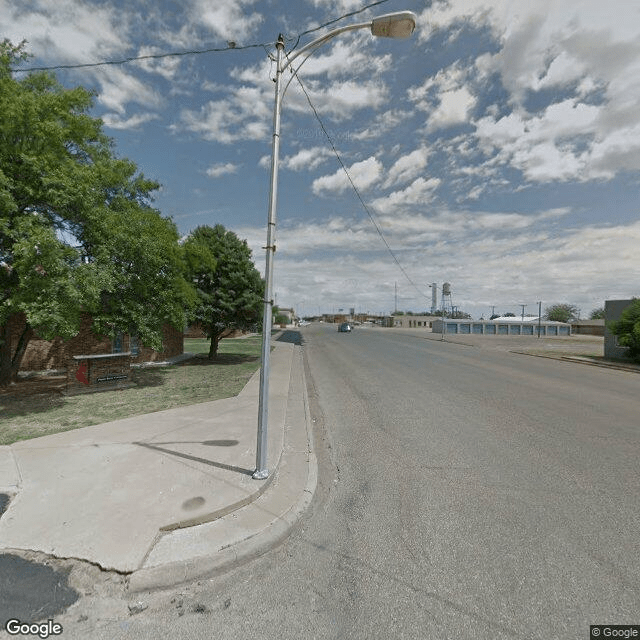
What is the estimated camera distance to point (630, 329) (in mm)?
16812

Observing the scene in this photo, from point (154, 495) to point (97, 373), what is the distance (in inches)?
284

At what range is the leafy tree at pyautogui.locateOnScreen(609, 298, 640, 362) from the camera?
16312 millimetres

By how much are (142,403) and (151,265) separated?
150 inches

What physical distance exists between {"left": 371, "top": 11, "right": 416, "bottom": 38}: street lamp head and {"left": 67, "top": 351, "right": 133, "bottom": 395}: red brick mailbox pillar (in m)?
9.72

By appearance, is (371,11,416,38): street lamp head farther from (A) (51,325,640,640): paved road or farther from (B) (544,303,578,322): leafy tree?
(B) (544,303,578,322): leafy tree

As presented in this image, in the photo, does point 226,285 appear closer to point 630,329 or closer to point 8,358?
point 8,358

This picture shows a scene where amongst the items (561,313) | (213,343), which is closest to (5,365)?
(213,343)

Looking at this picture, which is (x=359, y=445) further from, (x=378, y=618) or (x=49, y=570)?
(x=49, y=570)

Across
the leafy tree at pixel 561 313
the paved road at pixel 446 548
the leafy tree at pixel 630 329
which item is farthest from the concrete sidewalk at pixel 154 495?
the leafy tree at pixel 561 313

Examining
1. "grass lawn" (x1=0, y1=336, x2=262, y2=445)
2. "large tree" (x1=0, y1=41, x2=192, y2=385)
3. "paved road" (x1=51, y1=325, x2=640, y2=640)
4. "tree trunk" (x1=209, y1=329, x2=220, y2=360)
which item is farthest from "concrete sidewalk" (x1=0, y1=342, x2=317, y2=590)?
"tree trunk" (x1=209, y1=329, x2=220, y2=360)

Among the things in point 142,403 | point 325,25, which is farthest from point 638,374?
point 142,403

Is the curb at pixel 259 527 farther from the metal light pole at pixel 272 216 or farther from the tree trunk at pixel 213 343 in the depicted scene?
the tree trunk at pixel 213 343

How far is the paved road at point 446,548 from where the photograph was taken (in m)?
2.20

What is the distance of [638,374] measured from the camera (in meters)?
13.8
